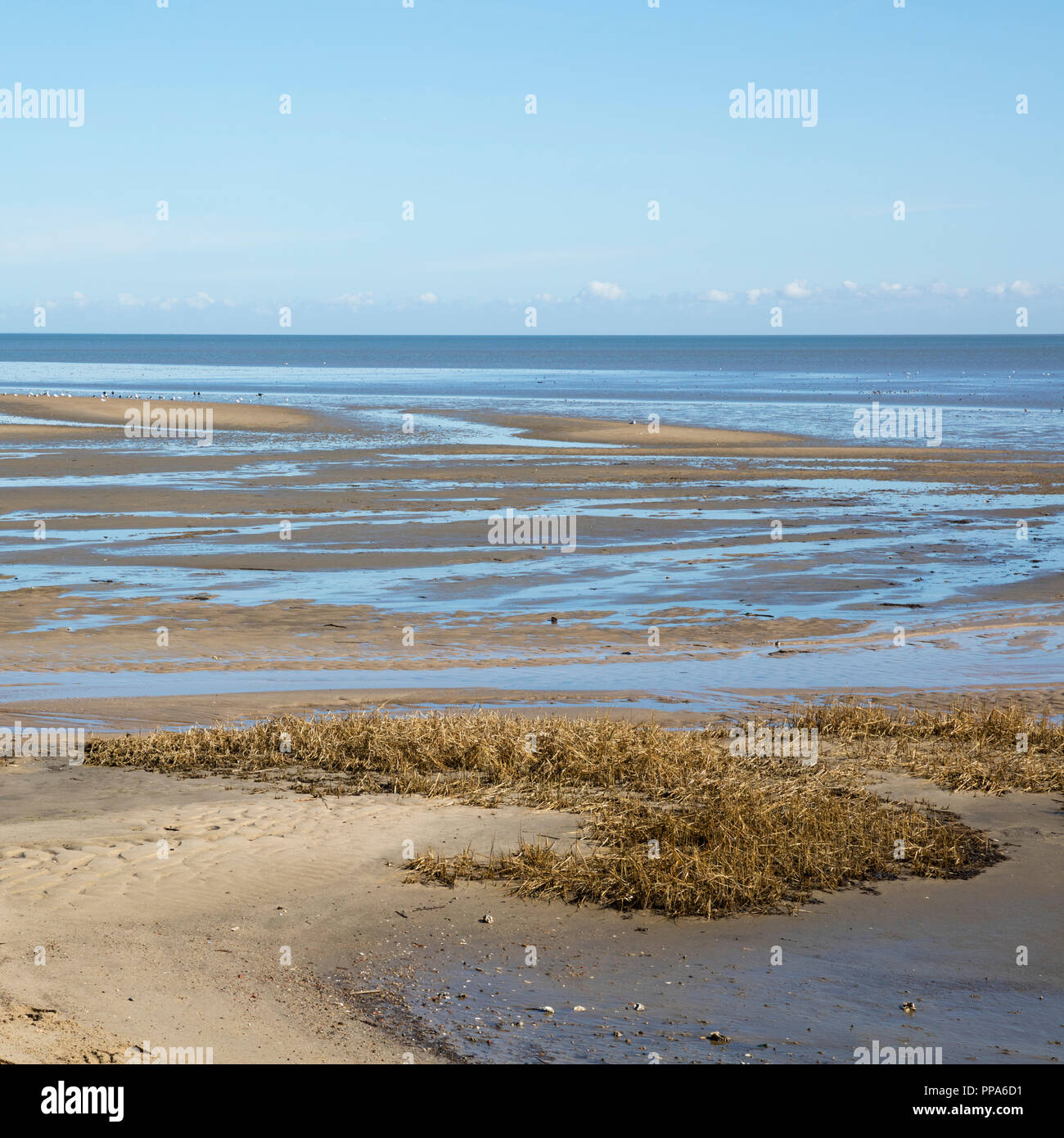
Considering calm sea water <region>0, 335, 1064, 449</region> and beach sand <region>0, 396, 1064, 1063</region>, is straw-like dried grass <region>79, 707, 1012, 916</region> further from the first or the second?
calm sea water <region>0, 335, 1064, 449</region>

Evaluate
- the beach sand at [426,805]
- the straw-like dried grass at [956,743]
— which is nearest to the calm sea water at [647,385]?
the beach sand at [426,805]

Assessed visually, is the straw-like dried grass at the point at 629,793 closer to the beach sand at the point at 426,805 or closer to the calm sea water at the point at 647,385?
the beach sand at the point at 426,805

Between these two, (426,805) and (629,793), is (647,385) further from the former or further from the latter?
(426,805)

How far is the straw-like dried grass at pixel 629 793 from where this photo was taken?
7.37 meters

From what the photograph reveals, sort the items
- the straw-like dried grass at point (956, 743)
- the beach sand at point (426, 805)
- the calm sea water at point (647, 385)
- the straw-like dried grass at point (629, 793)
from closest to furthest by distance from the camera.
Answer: the beach sand at point (426, 805)
the straw-like dried grass at point (629, 793)
the straw-like dried grass at point (956, 743)
the calm sea water at point (647, 385)

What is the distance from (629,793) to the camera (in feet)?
29.3

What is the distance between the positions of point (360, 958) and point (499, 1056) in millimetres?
1317

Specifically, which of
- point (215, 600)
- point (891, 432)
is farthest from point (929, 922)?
point (891, 432)

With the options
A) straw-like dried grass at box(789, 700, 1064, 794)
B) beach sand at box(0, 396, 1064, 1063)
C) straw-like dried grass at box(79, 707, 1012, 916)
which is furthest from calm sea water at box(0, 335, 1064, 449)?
straw-like dried grass at box(79, 707, 1012, 916)

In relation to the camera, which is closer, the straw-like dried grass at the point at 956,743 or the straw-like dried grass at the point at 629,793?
the straw-like dried grass at the point at 629,793

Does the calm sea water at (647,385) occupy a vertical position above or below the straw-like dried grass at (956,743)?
above

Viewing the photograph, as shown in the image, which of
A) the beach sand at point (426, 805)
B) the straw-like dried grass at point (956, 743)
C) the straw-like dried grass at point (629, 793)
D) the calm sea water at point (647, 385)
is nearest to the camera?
the beach sand at point (426, 805)

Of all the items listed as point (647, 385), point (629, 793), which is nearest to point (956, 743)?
point (629, 793)
